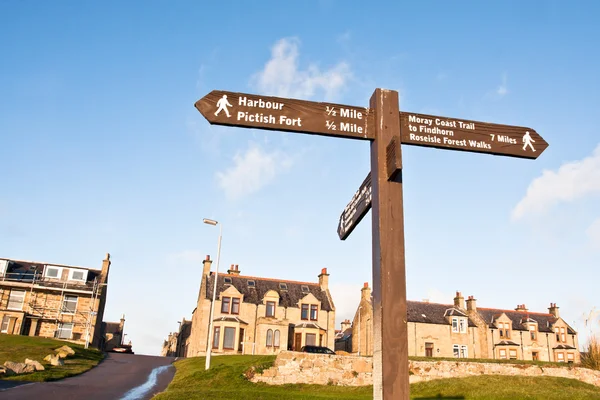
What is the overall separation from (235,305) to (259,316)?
2771 millimetres

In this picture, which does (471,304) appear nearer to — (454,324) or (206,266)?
(454,324)

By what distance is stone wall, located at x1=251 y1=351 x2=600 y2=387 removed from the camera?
90.7ft

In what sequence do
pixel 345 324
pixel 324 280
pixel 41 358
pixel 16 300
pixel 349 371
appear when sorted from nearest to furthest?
pixel 349 371 < pixel 41 358 < pixel 16 300 < pixel 324 280 < pixel 345 324

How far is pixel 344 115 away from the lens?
5898 mm

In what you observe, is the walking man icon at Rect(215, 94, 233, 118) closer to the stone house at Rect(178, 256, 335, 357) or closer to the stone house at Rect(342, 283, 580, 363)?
the stone house at Rect(178, 256, 335, 357)

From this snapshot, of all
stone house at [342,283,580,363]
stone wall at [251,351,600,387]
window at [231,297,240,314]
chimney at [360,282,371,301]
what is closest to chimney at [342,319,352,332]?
stone house at [342,283,580,363]

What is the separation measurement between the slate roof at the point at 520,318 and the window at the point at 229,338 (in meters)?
29.0

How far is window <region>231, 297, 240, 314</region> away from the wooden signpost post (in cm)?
4370

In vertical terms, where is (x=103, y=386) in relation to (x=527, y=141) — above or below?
below

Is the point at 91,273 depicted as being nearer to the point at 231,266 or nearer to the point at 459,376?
the point at 231,266

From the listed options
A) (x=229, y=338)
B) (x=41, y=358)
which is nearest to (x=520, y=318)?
(x=229, y=338)

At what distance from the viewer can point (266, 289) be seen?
51.9m

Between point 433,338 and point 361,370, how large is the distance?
25.7 meters

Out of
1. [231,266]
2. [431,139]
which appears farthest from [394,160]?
[231,266]
